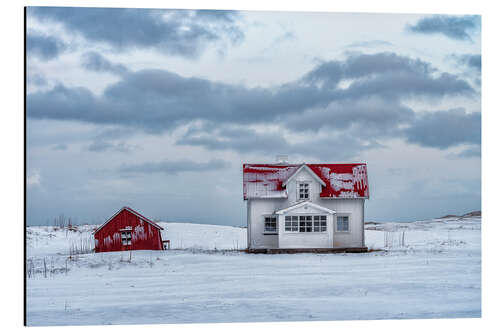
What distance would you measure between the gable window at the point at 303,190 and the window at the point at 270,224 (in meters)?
1.14

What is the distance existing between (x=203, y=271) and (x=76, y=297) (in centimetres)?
317

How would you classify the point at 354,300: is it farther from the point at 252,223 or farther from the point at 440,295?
→ the point at 252,223

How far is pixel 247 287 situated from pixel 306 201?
6153 mm

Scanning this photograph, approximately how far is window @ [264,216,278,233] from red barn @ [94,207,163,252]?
360 cm

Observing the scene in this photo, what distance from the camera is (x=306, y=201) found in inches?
691

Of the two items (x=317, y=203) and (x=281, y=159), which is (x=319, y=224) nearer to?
(x=317, y=203)

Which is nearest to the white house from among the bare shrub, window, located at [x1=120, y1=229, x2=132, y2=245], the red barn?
the red barn

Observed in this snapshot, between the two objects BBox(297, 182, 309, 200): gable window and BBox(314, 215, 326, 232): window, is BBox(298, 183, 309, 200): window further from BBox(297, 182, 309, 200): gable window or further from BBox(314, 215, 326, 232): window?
BBox(314, 215, 326, 232): window

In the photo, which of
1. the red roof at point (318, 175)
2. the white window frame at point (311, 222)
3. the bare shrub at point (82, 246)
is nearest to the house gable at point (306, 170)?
the red roof at point (318, 175)

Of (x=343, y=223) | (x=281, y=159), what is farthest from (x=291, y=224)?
(x=281, y=159)

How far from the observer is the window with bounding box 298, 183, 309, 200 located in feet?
60.0

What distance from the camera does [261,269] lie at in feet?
44.5

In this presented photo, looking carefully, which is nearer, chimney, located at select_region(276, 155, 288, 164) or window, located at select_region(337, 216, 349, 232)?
window, located at select_region(337, 216, 349, 232)

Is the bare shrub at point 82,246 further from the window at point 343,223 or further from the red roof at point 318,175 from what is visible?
the window at point 343,223
